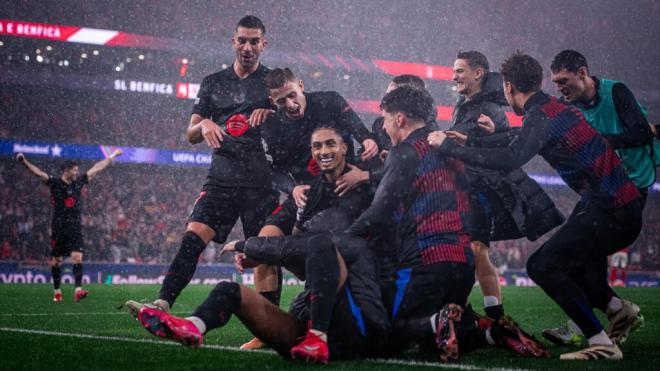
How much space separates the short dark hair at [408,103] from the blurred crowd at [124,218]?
63.6ft

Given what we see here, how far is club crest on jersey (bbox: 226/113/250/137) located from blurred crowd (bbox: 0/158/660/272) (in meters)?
17.6

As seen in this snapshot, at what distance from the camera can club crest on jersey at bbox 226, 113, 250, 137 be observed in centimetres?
641

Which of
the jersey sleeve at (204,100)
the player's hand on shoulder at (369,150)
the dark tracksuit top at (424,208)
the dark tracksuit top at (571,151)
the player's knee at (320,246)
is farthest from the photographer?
the jersey sleeve at (204,100)

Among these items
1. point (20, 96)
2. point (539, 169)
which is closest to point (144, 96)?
point (20, 96)

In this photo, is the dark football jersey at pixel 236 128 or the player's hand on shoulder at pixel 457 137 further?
the dark football jersey at pixel 236 128

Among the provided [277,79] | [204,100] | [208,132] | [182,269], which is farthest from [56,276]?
[277,79]

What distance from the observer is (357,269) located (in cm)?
422

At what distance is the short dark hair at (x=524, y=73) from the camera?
203 inches

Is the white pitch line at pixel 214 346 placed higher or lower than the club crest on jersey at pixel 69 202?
lower

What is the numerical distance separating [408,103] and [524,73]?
90 cm

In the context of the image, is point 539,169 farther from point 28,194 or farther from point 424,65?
point 28,194

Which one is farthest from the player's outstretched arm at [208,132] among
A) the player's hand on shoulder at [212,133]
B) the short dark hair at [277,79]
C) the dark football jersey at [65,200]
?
the dark football jersey at [65,200]

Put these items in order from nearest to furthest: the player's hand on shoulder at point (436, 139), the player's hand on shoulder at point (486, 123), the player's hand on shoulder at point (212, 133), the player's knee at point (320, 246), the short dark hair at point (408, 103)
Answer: the player's knee at point (320, 246) < the player's hand on shoulder at point (436, 139) < the short dark hair at point (408, 103) < the player's hand on shoulder at point (212, 133) < the player's hand on shoulder at point (486, 123)

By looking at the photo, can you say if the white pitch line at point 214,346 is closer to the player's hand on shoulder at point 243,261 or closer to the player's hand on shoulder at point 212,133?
the player's hand on shoulder at point 243,261
